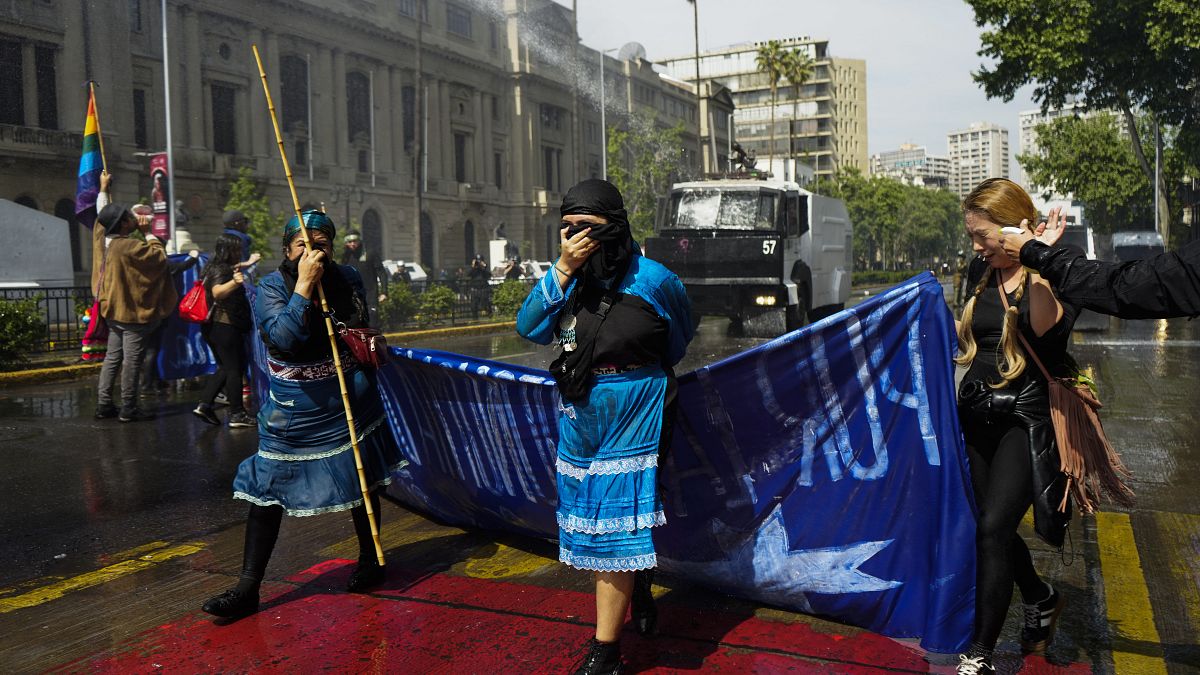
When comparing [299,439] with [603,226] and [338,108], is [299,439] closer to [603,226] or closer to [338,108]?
[603,226]

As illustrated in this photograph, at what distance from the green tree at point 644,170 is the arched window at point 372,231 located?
41.0 ft

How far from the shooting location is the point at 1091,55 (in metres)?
24.6

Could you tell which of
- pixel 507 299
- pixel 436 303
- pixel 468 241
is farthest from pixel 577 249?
pixel 468 241

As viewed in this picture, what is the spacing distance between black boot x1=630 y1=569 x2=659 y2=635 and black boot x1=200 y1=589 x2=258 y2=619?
159 centimetres

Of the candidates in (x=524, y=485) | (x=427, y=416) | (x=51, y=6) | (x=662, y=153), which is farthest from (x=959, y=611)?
(x=662, y=153)

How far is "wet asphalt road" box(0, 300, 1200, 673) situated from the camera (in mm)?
3799

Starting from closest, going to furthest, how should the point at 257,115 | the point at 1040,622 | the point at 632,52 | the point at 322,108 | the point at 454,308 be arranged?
the point at 1040,622 → the point at 454,308 → the point at 257,115 → the point at 322,108 → the point at 632,52

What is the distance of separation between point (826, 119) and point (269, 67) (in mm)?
105211

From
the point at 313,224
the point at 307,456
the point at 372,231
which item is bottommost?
the point at 307,456

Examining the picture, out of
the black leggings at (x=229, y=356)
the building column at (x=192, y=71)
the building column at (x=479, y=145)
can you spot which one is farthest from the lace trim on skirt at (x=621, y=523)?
the building column at (x=479, y=145)

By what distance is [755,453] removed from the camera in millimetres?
3746

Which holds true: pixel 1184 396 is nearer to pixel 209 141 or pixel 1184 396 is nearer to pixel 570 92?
pixel 209 141

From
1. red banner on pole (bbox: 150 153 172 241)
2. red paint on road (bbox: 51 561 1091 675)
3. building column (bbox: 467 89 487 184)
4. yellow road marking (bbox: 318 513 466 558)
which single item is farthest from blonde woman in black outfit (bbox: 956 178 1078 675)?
building column (bbox: 467 89 487 184)

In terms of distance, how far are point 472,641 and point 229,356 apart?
5.54 metres
